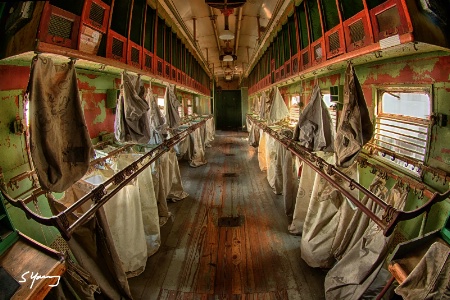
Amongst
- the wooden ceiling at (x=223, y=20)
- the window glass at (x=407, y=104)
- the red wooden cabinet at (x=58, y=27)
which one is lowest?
the window glass at (x=407, y=104)

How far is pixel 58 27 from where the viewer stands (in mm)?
2846

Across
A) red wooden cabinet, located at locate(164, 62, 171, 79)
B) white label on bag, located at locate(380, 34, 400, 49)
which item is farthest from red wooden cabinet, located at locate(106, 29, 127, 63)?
white label on bag, located at locate(380, 34, 400, 49)

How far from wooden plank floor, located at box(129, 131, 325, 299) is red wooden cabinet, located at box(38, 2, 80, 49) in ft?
11.4

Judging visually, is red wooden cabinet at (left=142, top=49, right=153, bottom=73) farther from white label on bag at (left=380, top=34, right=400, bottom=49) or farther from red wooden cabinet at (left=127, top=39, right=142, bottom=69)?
white label on bag at (left=380, top=34, right=400, bottom=49)

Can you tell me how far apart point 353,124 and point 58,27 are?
3546 mm

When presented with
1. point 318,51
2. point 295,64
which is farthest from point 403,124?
point 295,64

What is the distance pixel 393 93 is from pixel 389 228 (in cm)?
267

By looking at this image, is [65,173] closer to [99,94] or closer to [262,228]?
[99,94]

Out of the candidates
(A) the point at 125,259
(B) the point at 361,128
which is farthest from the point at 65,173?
(B) the point at 361,128

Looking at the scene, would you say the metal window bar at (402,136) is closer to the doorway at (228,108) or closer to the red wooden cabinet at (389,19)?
the red wooden cabinet at (389,19)

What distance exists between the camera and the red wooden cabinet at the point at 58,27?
2.56m

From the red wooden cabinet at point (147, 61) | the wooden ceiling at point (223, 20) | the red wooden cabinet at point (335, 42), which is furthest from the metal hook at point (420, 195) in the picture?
the red wooden cabinet at point (147, 61)

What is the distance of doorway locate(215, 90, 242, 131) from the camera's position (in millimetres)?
25250

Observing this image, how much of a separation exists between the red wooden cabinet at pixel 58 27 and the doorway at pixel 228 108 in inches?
875
